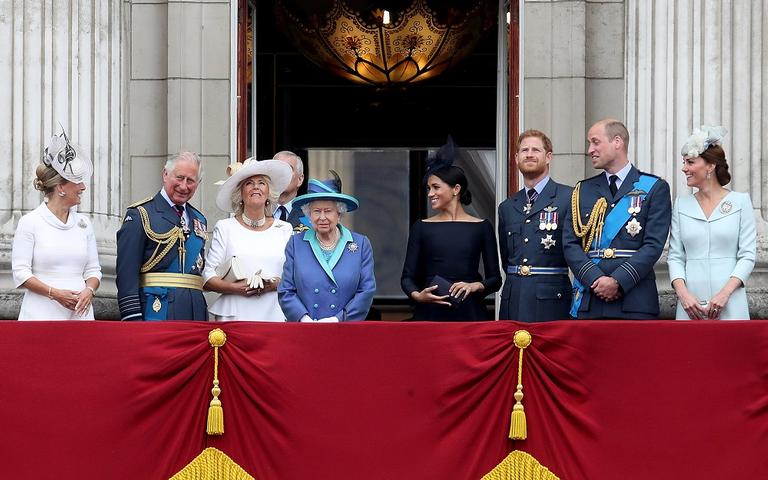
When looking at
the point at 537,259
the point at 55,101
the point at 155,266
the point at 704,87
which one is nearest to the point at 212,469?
the point at 155,266

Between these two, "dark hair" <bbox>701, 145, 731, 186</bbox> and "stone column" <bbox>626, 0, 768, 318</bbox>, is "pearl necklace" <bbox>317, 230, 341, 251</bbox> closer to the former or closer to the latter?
"dark hair" <bbox>701, 145, 731, 186</bbox>

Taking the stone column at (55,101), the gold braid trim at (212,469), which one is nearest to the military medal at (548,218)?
the gold braid trim at (212,469)

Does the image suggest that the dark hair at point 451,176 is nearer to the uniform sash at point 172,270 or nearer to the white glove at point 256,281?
the white glove at point 256,281

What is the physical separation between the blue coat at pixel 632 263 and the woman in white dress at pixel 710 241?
166mm

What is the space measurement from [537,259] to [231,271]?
6.24 feet

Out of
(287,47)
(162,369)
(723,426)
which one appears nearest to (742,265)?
(723,426)

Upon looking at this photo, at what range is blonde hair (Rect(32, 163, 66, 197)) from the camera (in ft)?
30.6

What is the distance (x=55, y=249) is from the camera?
30.5 ft

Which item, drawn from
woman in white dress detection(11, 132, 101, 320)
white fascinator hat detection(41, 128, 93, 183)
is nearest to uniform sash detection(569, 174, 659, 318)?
woman in white dress detection(11, 132, 101, 320)

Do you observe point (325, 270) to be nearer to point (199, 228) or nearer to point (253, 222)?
point (253, 222)

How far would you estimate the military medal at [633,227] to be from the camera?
30.2 feet

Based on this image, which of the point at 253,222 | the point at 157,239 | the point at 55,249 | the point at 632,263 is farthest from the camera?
the point at 253,222

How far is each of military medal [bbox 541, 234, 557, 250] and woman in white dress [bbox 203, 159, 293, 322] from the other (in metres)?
1.60

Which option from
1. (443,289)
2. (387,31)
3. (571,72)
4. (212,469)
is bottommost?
(212,469)
